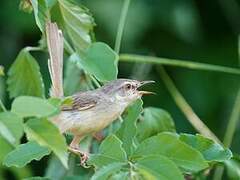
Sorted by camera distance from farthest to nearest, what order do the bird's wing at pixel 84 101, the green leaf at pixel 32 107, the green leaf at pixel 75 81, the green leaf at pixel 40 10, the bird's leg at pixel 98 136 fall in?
the green leaf at pixel 75 81
the bird's leg at pixel 98 136
the bird's wing at pixel 84 101
the green leaf at pixel 40 10
the green leaf at pixel 32 107

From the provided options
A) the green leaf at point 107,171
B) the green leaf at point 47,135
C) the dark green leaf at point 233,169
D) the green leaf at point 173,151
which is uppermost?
the green leaf at point 47,135

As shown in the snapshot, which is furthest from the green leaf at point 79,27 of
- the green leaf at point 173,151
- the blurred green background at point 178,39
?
the blurred green background at point 178,39

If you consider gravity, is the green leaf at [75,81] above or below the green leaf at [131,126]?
below

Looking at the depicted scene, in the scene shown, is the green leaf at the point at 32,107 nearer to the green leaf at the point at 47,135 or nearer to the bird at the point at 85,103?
the green leaf at the point at 47,135

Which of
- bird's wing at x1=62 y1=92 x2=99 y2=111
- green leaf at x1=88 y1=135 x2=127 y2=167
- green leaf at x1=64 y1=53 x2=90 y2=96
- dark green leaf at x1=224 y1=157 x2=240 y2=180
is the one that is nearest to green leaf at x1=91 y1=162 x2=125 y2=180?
green leaf at x1=88 y1=135 x2=127 y2=167

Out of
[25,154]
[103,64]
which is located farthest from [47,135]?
[103,64]

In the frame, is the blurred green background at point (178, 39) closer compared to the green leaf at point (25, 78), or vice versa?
the green leaf at point (25, 78)

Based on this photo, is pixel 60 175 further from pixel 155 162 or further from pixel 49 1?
pixel 155 162
